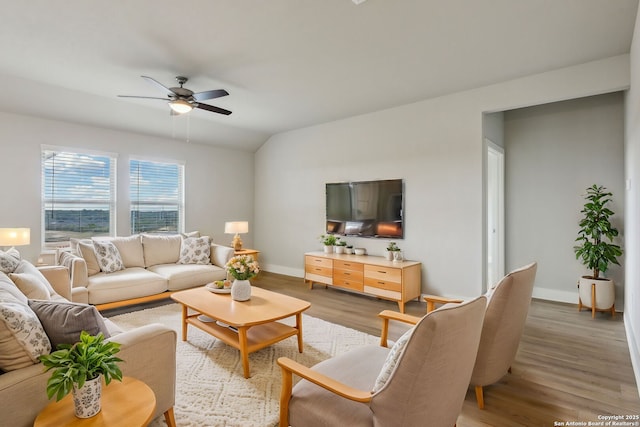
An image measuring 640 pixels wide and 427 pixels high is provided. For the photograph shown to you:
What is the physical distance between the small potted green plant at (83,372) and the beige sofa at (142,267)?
9.24ft

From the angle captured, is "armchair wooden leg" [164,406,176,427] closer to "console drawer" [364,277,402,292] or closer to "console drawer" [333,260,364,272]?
"console drawer" [364,277,402,292]

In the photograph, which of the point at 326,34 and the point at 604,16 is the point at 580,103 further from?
the point at 326,34

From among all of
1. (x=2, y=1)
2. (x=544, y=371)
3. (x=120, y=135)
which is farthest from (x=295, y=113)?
(x=544, y=371)

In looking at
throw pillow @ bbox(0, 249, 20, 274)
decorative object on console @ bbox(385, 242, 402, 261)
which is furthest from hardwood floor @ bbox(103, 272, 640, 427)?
throw pillow @ bbox(0, 249, 20, 274)

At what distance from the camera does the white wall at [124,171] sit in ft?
14.4

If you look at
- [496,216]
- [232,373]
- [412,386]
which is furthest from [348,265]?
[412,386]

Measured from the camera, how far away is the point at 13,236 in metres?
3.69

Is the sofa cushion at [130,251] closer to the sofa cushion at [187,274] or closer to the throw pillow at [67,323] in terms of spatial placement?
the sofa cushion at [187,274]

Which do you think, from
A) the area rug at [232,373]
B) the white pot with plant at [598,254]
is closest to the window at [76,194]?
the area rug at [232,373]

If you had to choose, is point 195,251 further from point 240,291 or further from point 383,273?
point 383,273

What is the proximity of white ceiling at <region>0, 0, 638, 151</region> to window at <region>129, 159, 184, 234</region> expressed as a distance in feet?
3.80

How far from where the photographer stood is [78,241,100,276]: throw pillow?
423 centimetres

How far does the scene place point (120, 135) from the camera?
5391 millimetres

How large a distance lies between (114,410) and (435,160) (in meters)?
4.36
